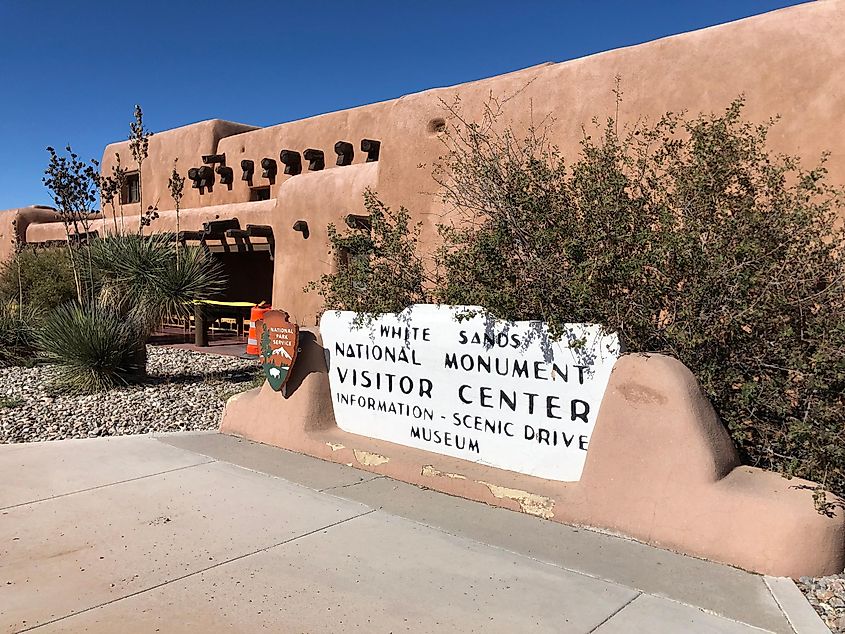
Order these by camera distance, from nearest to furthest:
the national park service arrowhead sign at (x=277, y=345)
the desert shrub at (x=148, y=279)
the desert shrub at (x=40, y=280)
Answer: the national park service arrowhead sign at (x=277, y=345) → the desert shrub at (x=148, y=279) → the desert shrub at (x=40, y=280)

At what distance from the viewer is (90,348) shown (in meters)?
10.2

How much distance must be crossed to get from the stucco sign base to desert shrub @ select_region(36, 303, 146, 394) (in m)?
6.49

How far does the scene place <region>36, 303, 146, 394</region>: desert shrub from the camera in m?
10.2

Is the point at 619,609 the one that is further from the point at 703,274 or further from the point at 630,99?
the point at 630,99

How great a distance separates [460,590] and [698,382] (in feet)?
6.99

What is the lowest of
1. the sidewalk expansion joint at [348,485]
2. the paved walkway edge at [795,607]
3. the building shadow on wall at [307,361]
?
the sidewalk expansion joint at [348,485]

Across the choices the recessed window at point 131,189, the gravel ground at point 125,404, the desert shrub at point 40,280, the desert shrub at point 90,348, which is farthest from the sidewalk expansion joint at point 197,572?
the recessed window at point 131,189

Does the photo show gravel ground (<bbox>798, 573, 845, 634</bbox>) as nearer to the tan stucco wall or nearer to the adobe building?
the adobe building

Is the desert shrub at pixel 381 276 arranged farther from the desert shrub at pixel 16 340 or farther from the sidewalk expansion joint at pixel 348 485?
the desert shrub at pixel 16 340

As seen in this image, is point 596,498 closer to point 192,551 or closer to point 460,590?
point 460,590

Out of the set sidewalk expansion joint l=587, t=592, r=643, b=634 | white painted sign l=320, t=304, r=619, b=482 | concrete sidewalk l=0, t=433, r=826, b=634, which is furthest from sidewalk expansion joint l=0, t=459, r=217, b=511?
sidewalk expansion joint l=587, t=592, r=643, b=634

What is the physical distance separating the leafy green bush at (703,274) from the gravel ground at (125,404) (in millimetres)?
4568

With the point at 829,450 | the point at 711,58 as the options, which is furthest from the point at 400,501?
the point at 711,58

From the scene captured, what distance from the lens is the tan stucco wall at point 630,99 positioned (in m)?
6.62
